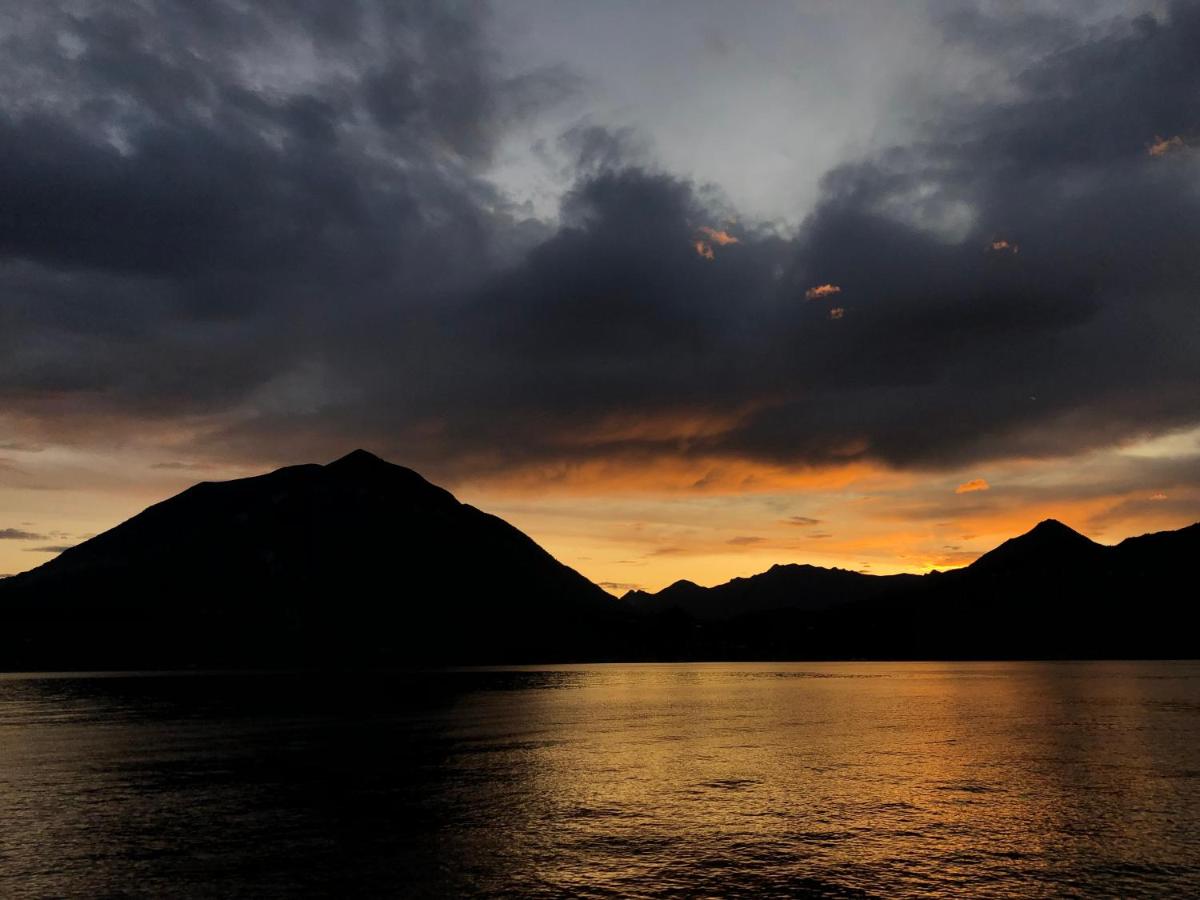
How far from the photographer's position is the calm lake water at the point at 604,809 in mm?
40688

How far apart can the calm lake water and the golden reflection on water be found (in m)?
0.26

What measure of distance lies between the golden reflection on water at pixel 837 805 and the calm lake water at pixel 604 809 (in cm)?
26

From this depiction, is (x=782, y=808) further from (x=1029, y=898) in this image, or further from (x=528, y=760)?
(x=528, y=760)

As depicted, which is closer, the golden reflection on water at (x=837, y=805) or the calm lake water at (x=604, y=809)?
the calm lake water at (x=604, y=809)

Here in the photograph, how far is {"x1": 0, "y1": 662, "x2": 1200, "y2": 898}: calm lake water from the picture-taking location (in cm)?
4069

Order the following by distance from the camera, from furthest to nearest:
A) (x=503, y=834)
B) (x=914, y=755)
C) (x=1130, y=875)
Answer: (x=914, y=755) < (x=503, y=834) < (x=1130, y=875)

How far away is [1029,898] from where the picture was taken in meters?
37.6

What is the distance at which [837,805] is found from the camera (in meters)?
58.6

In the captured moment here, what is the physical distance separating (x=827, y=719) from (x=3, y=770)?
334ft

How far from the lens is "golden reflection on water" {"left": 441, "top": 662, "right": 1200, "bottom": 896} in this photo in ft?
135

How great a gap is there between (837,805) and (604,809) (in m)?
15.8

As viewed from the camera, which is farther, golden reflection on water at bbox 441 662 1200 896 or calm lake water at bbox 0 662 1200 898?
golden reflection on water at bbox 441 662 1200 896

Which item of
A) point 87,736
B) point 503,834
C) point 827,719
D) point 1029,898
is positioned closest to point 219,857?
point 503,834

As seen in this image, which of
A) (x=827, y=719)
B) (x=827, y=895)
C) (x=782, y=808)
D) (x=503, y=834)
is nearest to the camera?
(x=827, y=895)
